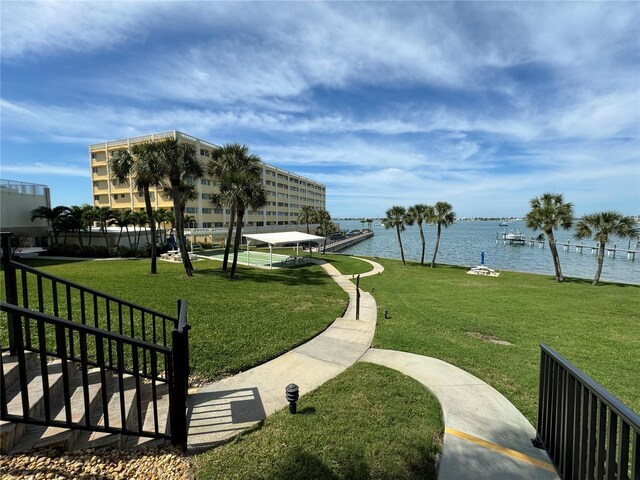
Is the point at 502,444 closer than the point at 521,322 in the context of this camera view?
Yes

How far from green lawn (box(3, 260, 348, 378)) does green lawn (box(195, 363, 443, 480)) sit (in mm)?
2160

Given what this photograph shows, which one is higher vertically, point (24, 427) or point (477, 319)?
point (24, 427)

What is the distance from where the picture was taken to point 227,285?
1627cm

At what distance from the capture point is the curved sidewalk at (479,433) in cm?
368

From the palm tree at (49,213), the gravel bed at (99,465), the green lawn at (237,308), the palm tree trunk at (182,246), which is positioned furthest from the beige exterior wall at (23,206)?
the gravel bed at (99,465)

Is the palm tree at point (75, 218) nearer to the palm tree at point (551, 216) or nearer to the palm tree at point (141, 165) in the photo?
the palm tree at point (141, 165)

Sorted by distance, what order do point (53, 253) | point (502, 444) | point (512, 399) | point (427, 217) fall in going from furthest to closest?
1. point (427, 217)
2. point (53, 253)
3. point (512, 399)
4. point (502, 444)

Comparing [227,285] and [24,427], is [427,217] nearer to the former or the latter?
[227,285]

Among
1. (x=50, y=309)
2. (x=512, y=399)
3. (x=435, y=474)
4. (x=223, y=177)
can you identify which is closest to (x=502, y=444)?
(x=435, y=474)

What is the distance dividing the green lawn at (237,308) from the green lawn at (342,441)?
216cm

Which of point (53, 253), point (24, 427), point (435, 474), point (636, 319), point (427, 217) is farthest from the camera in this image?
A: point (427, 217)

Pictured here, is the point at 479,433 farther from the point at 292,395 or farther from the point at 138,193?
the point at 138,193

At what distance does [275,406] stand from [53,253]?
3497 centimetres

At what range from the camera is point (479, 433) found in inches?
173
